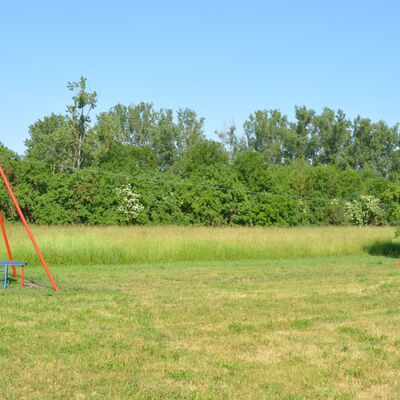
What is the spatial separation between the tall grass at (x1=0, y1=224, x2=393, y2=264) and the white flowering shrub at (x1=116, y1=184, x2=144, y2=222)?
9.02 meters

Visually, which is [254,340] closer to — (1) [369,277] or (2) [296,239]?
(1) [369,277]

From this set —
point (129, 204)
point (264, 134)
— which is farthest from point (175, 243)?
point (264, 134)

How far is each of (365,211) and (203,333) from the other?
31139 mm

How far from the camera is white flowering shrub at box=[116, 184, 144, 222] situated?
30922 mm

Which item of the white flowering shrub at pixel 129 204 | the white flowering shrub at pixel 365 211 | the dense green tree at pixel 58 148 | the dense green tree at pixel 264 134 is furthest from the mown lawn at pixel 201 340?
the dense green tree at pixel 264 134

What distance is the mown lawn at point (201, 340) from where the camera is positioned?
5371 millimetres

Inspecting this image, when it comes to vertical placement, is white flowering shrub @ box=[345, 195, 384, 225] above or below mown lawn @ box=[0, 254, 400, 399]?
above

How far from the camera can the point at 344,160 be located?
62.4 meters

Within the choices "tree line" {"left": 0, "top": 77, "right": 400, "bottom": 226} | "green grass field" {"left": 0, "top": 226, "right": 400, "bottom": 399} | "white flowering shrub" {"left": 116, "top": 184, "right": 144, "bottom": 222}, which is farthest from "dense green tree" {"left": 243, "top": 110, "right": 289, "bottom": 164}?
"green grass field" {"left": 0, "top": 226, "right": 400, "bottom": 399}

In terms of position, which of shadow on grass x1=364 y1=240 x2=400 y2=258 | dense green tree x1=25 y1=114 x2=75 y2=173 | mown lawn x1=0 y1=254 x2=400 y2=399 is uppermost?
dense green tree x1=25 y1=114 x2=75 y2=173

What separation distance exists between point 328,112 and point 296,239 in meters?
45.5

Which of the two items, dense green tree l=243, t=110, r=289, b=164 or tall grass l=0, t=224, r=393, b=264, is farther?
dense green tree l=243, t=110, r=289, b=164

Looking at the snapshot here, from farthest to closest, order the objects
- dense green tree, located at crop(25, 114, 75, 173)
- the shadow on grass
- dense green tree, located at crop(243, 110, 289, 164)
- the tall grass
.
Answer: dense green tree, located at crop(243, 110, 289, 164) < dense green tree, located at crop(25, 114, 75, 173) < the shadow on grass < the tall grass

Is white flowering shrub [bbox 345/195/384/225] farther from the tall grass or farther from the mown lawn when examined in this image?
the mown lawn
